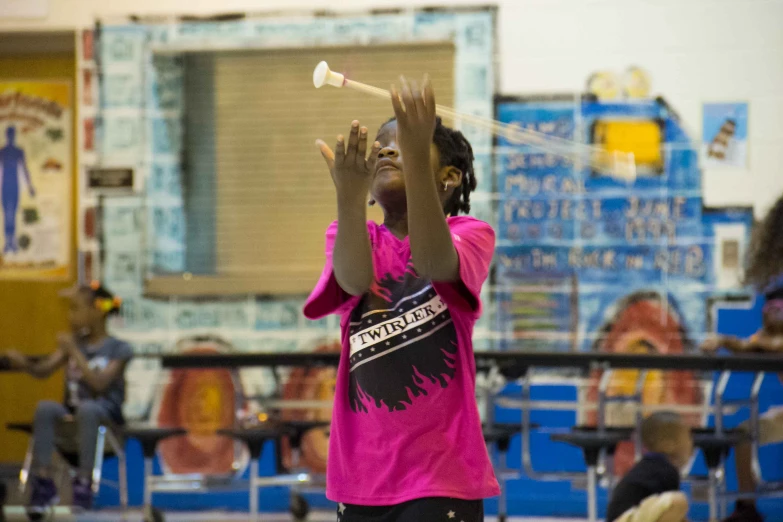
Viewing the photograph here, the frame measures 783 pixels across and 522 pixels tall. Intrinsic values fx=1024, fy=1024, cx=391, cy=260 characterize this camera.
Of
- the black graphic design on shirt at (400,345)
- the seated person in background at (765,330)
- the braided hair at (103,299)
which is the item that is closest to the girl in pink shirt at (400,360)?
the black graphic design on shirt at (400,345)

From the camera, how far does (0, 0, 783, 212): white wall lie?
17.5ft

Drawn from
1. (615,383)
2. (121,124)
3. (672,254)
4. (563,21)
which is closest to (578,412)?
(615,383)

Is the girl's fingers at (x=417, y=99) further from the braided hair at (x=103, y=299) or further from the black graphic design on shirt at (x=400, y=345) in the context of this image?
the braided hair at (x=103, y=299)

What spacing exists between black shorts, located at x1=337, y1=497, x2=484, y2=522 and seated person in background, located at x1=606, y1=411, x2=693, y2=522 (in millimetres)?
1786

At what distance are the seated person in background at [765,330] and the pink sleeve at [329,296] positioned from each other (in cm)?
337

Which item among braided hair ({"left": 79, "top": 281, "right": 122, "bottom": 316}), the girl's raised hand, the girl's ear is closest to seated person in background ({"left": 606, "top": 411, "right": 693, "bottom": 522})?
the girl's ear

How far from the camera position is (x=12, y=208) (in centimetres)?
612

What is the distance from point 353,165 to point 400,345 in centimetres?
33

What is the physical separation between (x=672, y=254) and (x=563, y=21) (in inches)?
54.0

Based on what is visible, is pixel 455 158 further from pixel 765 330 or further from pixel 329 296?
pixel 765 330

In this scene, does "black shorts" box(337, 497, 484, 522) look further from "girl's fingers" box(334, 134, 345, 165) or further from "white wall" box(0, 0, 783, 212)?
"white wall" box(0, 0, 783, 212)

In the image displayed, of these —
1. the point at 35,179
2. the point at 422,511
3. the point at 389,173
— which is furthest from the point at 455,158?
the point at 35,179

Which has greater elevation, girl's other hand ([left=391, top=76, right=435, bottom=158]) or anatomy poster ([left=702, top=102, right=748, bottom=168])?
anatomy poster ([left=702, top=102, right=748, bottom=168])

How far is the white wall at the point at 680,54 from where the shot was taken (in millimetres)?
5320
